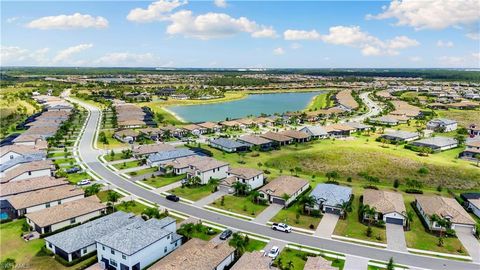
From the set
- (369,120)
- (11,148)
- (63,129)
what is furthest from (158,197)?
(369,120)

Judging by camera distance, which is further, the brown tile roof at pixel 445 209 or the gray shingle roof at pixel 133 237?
the brown tile roof at pixel 445 209

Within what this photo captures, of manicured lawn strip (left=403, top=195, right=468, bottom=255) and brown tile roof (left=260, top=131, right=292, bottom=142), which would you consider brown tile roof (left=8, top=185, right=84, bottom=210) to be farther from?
brown tile roof (left=260, top=131, right=292, bottom=142)

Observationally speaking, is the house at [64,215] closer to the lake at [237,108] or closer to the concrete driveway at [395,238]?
the concrete driveway at [395,238]

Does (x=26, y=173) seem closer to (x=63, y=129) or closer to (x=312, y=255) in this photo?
(x=63, y=129)

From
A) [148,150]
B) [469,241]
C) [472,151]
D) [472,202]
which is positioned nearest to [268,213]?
[469,241]

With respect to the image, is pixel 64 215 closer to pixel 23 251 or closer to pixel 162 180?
pixel 23 251

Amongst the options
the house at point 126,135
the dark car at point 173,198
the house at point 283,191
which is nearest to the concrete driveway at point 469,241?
the house at point 283,191
